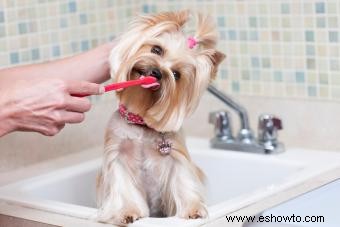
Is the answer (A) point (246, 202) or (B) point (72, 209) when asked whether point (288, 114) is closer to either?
(A) point (246, 202)

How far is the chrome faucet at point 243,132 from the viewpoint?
2.01m

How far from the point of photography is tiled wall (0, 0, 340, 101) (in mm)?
1992

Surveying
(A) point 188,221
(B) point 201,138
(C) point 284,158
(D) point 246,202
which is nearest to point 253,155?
(C) point 284,158

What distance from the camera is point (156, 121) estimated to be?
5.23ft

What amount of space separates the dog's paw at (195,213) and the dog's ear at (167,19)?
33 centimetres

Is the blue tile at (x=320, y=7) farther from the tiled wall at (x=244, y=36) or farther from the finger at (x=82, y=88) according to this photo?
the finger at (x=82, y=88)

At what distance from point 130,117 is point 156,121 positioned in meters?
0.07


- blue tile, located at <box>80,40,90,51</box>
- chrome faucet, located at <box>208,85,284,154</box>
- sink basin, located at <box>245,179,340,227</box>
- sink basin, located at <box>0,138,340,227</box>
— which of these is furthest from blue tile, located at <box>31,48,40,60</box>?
sink basin, located at <box>245,179,340,227</box>

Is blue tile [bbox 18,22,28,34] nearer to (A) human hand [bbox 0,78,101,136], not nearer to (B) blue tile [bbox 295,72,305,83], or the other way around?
(A) human hand [bbox 0,78,101,136]

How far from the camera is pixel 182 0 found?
2225mm

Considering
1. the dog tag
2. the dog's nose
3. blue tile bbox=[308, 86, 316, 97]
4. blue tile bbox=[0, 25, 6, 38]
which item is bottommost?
the dog tag

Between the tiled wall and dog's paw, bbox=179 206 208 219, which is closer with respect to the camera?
dog's paw, bbox=179 206 208 219

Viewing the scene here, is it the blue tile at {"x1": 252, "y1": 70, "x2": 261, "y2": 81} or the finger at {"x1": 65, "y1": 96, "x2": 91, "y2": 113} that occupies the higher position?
the finger at {"x1": 65, "y1": 96, "x2": 91, "y2": 113}

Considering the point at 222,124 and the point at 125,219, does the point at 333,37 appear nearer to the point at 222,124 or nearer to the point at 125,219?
the point at 222,124
